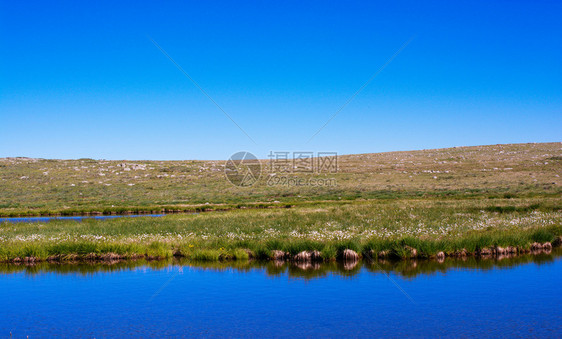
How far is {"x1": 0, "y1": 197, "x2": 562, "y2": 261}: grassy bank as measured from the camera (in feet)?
67.3

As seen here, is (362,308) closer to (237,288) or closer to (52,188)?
(237,288)

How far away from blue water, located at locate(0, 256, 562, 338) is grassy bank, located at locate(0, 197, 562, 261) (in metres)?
1.47

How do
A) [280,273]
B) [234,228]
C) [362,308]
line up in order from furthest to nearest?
1. [234,228]
2. [280,273]
3. [362,308]

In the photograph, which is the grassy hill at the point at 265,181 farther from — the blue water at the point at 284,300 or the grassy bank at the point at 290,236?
the blue water at the point at 284,300

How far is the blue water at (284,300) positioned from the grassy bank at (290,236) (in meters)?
1.47

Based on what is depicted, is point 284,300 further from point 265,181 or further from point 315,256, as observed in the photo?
point 265,181

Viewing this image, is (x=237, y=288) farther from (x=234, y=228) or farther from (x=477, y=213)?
(x=477, y=213)

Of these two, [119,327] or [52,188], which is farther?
[52,188]

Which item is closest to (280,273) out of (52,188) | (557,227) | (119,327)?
(119,327)

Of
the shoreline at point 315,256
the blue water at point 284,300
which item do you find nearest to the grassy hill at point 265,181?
the shoreline at point 315,256

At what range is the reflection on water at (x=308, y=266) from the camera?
17.7 meters

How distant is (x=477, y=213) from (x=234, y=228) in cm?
1653

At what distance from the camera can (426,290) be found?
1478 cm

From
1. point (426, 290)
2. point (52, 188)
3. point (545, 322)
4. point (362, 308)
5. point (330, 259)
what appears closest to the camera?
point (545, 322)
